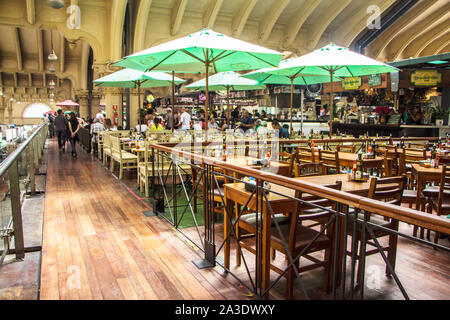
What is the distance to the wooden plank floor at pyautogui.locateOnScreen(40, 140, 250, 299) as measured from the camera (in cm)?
313

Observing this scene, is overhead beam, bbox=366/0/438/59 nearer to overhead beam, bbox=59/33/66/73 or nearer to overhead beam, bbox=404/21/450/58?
overhead beam, bbox=404/21/450/58

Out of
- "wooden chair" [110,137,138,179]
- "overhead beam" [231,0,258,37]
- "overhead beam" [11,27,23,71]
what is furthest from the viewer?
"overhead beam" [11,27,23,71]

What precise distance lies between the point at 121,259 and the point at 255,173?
1.98 metres

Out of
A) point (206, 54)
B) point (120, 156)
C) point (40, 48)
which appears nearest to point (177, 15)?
point (120, 156)

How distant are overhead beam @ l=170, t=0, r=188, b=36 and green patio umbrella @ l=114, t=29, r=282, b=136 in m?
8.44

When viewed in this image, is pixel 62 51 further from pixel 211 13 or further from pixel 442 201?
pixel 442 201

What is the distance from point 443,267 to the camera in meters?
3.48

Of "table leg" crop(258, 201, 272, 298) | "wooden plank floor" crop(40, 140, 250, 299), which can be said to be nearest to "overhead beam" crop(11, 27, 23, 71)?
"wooden plank floor" crop(40, 140, 250, 299)

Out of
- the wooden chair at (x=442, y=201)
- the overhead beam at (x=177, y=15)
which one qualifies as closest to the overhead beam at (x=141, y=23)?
the overhead beam at (x=177, y=15)

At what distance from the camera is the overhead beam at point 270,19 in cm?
1585

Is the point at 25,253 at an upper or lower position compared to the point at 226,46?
lower

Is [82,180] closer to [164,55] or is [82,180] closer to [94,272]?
[164,55]

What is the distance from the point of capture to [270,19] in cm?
1659
